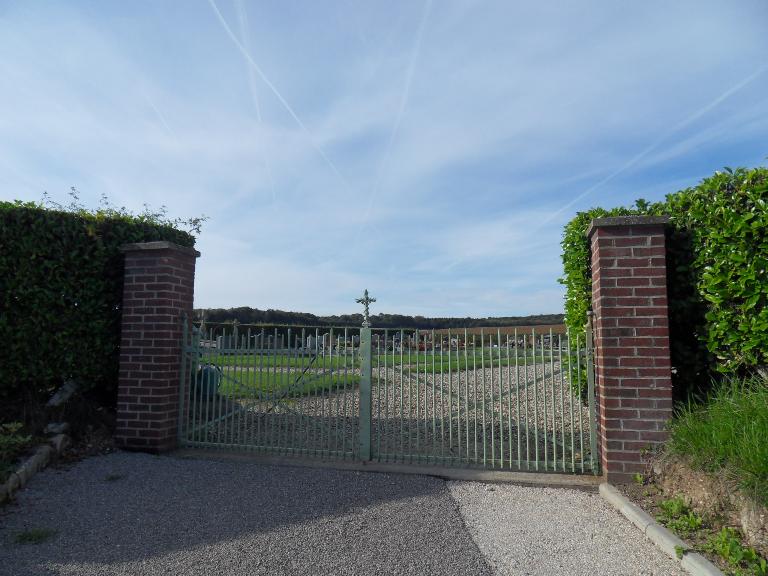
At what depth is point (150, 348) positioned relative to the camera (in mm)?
5824

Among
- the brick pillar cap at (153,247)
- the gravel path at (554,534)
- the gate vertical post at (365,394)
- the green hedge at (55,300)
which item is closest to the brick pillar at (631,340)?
the gravel path at (554,534)

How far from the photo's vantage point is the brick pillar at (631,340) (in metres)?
4.60

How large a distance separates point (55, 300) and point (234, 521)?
12.1 ft

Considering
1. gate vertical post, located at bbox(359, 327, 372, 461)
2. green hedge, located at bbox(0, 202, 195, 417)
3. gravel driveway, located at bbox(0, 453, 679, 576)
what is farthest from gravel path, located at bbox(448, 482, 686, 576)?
green hedge, located at bbox(0, 202, 195, 417)

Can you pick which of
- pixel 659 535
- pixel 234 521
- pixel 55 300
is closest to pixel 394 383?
pixel 234 521

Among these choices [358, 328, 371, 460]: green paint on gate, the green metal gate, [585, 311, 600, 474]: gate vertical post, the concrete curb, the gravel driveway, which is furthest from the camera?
[358, 328, 371, 460]: green paint on gate

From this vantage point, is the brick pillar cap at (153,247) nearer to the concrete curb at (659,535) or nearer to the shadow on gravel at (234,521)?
the shadow on gravel at (234,521)

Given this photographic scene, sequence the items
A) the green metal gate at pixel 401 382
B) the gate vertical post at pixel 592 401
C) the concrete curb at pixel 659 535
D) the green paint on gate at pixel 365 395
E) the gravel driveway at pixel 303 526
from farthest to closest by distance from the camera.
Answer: the green paint on gate at pixel 365 395 < the green metal gate at pixel 401 382 < the gate vertical post at pixel 592 401 < the gravel driveway at pixel 303 526 < the concrete curb at pixel 659 535

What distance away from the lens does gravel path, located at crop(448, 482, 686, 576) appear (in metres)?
3.17

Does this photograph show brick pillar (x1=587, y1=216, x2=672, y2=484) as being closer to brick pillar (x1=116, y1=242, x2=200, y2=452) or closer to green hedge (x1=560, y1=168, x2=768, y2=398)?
green hedge (x1=560, y1=168, x2=768, y2=398)

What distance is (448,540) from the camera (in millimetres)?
3525

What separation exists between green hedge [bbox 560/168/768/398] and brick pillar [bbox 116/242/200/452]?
5.15 metres

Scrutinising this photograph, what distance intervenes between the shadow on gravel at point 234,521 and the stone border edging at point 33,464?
0.10m

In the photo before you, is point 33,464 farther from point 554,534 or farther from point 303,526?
point 554,534
